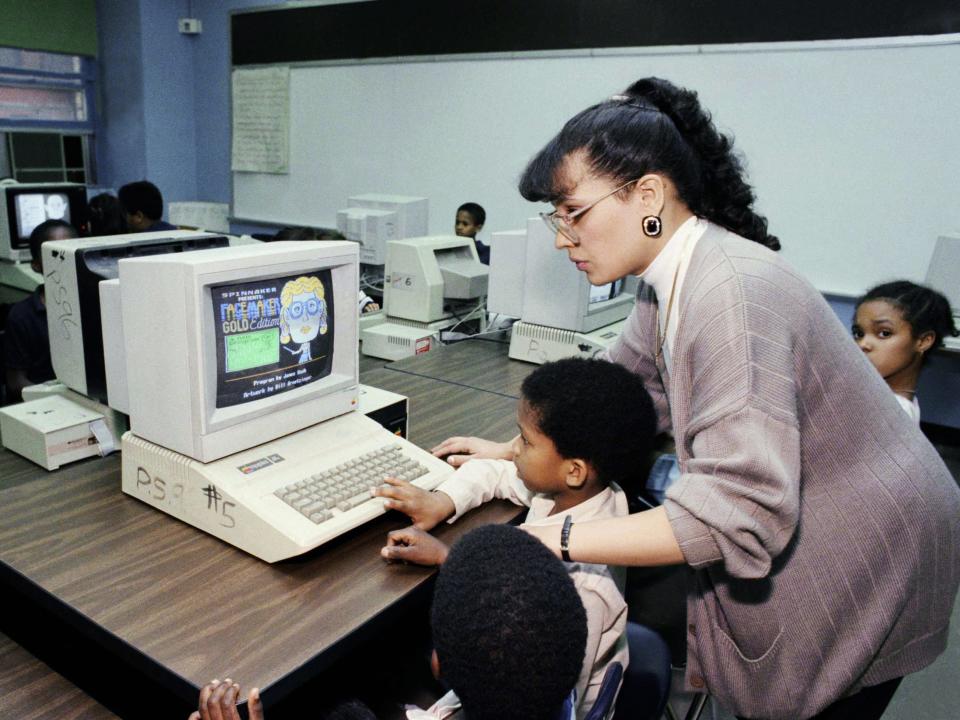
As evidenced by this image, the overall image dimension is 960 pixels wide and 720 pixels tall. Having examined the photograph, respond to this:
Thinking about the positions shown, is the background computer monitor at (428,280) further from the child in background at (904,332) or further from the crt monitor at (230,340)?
the child in background at (904,332)

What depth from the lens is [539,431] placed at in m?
1.07

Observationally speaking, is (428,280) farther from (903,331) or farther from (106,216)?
(106,216)

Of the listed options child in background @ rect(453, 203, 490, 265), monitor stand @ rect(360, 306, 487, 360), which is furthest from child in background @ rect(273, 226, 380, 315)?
child in background @ rect(453, 203, 490, 265)


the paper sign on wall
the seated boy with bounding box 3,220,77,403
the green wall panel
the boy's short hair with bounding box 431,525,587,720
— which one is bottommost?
the seated boy with bounding box 3,220,77,403

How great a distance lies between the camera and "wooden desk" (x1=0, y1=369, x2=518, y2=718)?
84 centimetres

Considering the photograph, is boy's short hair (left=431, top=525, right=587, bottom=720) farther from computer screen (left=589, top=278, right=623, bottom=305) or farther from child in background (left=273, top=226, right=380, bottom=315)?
child in background (left=273, top=226, right=380, bottom=315)

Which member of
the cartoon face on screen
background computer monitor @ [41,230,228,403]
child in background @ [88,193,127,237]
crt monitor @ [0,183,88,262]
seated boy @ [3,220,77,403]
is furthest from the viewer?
child in background @ [88,193,127,237]

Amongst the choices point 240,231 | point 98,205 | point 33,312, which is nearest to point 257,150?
point 240,231

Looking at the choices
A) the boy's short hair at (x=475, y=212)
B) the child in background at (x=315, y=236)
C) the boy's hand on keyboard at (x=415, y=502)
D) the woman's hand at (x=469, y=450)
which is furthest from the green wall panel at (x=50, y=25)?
the boy's hand on keyboard at (x=415, y=502)

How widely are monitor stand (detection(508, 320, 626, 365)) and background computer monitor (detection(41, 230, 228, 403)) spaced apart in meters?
1.12

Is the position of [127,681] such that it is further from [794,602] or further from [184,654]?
[794,602]

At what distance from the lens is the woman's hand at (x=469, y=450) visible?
4.39 feet

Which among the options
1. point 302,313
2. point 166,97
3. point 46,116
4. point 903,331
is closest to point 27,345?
point 302,313

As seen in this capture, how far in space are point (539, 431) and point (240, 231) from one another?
581 centimetres
